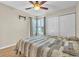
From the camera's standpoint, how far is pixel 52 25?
172cm

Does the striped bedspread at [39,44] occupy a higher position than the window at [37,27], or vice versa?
the window at [37,27]

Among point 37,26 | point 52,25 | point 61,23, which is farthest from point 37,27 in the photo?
point 61,23

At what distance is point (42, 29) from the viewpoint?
1717 mm

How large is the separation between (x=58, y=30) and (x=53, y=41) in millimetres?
195

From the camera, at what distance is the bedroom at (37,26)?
1.59 meters

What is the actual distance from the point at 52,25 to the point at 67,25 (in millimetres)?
244

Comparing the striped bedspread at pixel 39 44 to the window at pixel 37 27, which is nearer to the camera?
the striped bedspread at pixel 39 44

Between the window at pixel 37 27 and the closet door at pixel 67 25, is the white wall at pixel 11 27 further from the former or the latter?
the closet door at pixel 67 25

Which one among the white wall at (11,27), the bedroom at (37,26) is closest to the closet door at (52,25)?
the bedroom at (37,26)

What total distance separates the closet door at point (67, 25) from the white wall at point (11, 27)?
0.56 m

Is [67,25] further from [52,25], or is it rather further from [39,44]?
[39,44]

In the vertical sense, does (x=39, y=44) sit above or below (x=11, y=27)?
below

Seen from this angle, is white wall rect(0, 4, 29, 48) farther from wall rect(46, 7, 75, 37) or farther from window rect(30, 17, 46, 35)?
wall rect(46, 7, 75, 37)

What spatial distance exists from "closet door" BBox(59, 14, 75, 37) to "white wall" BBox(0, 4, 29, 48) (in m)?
0.56
